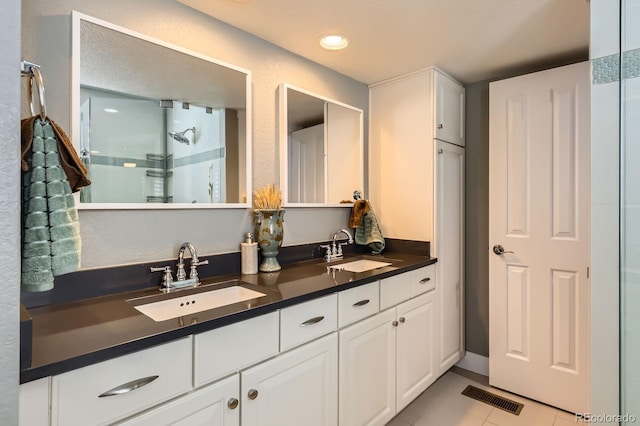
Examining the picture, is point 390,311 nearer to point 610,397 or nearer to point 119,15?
point 610,397

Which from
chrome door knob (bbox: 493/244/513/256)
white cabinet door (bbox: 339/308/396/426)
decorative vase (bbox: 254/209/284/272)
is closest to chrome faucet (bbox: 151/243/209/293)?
decorative vase (bbox: 254/209/284/272)

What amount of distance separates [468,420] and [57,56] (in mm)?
2692

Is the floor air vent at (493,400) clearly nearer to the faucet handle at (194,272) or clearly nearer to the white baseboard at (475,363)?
the white baseboard at (475,363)

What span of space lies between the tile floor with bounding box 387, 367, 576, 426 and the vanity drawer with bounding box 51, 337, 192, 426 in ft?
4.89

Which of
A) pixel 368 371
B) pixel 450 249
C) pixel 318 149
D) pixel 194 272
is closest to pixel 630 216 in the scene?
pixel 450 249

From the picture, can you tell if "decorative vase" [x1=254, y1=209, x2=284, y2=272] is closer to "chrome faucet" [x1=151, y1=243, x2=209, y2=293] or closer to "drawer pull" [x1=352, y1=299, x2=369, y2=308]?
"chrome faucet" [x1=151, y1=243, x2=209, y2=293]

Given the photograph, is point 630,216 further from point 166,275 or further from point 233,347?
point 166,275

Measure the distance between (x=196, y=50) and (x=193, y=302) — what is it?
1.17m

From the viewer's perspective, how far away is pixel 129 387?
2.86 feet

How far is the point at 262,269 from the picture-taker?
5.78 ft

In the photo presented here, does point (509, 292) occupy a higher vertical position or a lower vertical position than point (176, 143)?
lower

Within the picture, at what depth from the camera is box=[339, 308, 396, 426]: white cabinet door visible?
153 cm

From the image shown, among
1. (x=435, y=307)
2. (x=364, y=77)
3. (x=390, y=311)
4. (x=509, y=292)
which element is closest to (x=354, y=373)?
(x=390, y=311)

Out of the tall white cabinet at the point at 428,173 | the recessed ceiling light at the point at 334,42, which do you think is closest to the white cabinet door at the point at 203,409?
the tall white cabinet at the point at 428,173
